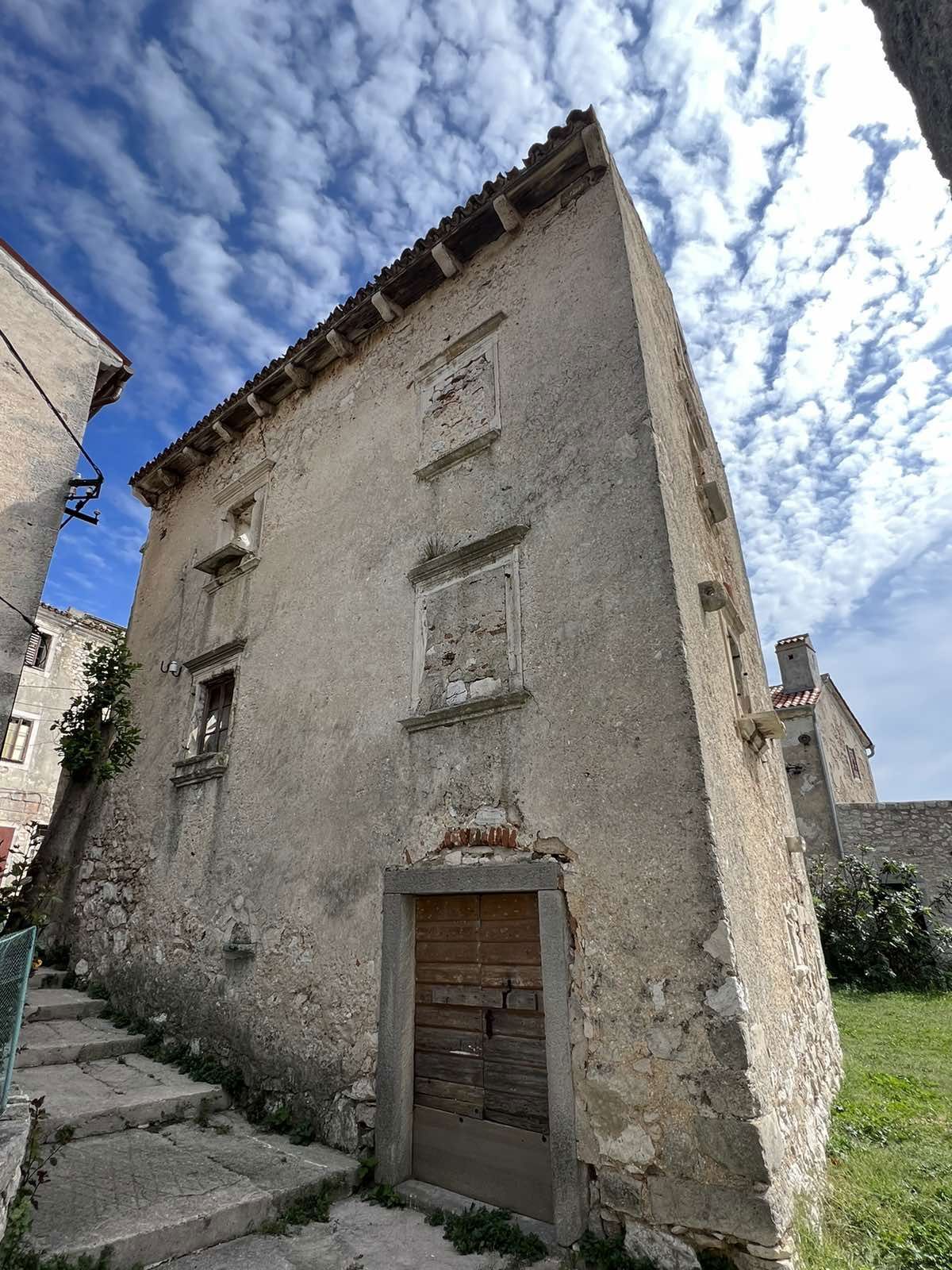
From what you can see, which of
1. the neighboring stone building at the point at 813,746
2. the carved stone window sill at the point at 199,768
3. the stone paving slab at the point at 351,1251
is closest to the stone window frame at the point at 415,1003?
the stone paving slab at the point at 351,1251

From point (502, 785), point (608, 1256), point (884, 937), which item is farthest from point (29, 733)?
point (884, 937)

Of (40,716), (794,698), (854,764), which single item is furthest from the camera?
(40,716)

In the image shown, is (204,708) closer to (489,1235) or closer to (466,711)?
(466,711)

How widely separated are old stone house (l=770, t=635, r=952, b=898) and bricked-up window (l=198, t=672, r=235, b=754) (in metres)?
11.6

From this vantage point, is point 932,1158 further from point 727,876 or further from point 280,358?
point 280,358

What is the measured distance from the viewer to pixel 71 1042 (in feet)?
20.7

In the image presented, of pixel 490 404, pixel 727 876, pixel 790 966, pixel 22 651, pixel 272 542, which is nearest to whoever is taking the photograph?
pixel 727 876

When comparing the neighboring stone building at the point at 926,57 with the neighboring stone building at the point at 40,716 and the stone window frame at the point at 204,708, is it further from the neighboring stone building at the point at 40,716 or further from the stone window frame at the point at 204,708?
the neighboring stone building at the point at 40,716

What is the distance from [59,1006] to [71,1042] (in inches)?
44.4

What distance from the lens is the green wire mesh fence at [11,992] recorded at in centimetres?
348

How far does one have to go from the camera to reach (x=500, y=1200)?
167 inches

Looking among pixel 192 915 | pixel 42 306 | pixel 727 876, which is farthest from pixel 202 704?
pixel 727 876

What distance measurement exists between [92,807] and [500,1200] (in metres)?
7.46

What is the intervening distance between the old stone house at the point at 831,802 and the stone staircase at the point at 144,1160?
12748 millimetres
